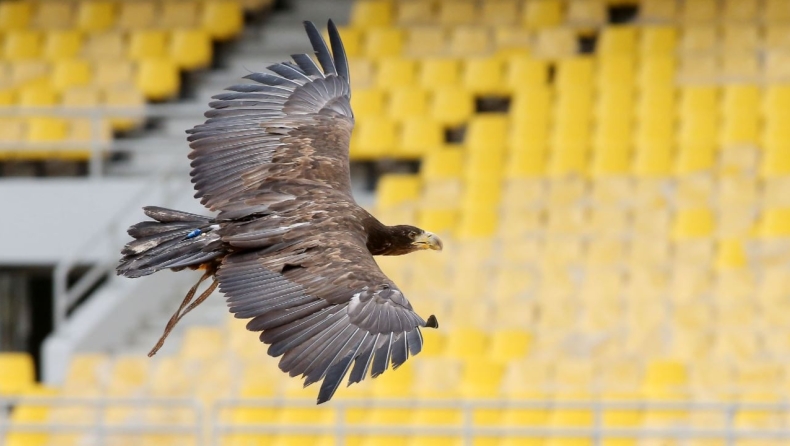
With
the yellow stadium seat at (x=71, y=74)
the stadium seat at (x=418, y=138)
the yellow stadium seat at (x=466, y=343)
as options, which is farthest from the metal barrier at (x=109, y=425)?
the yellow stadium seat at (x=71, y=74)

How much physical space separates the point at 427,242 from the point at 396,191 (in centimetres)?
668

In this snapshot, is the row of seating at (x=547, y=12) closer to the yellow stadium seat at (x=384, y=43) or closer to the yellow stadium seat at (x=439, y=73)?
the yellow stadium seat at (x=384, y=43)

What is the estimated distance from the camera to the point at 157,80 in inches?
638

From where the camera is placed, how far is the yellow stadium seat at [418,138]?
594 inches

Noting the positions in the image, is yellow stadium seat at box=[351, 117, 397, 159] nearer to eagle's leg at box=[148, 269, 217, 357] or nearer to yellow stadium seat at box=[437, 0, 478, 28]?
yellow stadium seat at box=[437, 0, 478, 28]

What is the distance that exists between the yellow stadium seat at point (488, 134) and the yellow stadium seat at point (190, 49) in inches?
124

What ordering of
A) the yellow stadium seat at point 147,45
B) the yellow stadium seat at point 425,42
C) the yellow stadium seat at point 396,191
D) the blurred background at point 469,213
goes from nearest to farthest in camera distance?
the blurred background at point 469,213 → the yellow stadium seat at point 396,191 → the yellow stadium seat at point 425,42 → the yellow stadium seat at point 147,45

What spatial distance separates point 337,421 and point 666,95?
5.12 metres

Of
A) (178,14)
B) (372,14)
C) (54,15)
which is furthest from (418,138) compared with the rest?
(54,15)

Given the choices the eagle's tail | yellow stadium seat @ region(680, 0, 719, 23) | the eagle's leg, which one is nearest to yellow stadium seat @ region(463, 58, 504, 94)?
yellow stadium seat @ region(680, 0, 719, 23)

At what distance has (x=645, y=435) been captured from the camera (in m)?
10.6

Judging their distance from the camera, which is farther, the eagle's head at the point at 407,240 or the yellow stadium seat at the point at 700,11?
the yellow stadium seat at the point at 700,11

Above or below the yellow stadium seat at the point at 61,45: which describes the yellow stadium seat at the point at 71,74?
below

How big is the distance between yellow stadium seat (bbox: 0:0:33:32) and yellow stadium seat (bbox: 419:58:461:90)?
4496 mm
